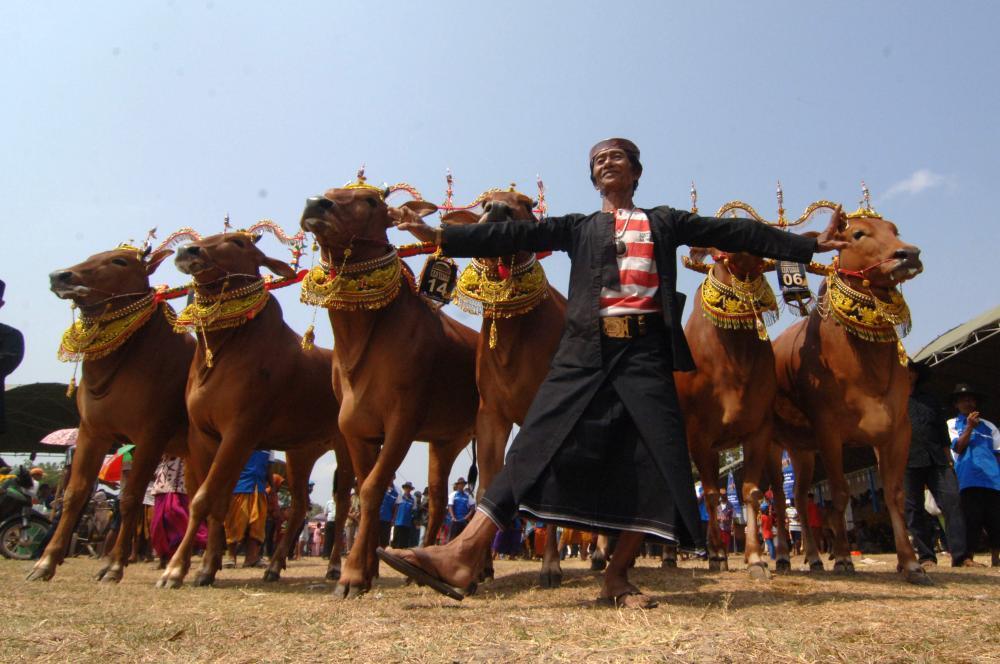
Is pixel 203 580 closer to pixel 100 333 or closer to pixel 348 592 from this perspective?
pixel 348 592

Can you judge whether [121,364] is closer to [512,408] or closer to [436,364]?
[436,364]

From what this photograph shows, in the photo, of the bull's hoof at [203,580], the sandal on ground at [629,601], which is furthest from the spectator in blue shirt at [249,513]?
the sandal on ground at [629,601]

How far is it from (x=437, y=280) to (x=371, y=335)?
66cm

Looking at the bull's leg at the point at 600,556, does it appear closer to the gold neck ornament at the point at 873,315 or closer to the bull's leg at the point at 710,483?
the bull's leg at the point at 710,483

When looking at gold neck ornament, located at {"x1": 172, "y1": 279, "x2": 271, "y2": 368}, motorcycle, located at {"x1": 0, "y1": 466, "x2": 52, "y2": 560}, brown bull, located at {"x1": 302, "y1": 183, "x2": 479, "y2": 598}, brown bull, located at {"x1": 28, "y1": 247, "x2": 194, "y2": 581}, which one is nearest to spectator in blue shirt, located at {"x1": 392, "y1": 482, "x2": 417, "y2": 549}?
motorcycle, located at {"x1": 0, "y1": 466, "x2": 52, "y2": 560}

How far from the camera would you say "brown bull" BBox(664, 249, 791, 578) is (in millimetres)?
6500

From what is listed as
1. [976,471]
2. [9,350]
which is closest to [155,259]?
[9,350]

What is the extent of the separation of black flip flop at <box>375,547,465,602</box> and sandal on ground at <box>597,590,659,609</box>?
2.69 ft

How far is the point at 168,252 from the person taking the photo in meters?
8.19

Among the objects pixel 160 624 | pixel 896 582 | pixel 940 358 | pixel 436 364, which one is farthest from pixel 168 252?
pixel 940 358

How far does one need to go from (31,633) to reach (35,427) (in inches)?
1289

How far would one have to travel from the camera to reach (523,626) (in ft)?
11.2

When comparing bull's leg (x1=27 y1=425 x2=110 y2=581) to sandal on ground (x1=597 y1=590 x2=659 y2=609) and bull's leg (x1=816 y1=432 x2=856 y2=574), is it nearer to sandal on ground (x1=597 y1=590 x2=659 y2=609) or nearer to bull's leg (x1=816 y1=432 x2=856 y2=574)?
sandal on ground (x1=597 y1=590 x2=659 y2=609)

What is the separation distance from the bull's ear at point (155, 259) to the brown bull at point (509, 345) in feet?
13.3
